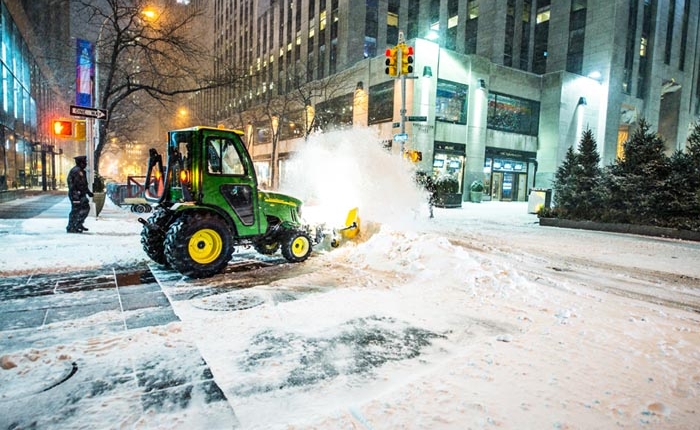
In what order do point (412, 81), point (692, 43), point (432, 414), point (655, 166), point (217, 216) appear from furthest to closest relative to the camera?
point (692, 43) < point (412, 81) < point (655, 166) < point (217, 216) < point (432, 414)

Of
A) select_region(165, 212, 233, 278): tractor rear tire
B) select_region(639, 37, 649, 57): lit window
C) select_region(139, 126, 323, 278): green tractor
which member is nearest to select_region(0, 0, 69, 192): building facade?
select_region(139, 126, 323, 278): green tractor

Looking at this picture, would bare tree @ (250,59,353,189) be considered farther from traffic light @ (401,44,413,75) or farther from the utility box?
the utility box

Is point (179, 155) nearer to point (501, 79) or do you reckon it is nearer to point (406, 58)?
point (406, 58)

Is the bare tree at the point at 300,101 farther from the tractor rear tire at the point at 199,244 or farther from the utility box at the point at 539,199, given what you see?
the tractor rear tire at the point at 199,244

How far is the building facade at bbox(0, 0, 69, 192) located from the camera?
20.9 m

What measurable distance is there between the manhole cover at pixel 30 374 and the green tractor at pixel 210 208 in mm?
2745

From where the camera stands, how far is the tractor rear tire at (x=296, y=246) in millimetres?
7598

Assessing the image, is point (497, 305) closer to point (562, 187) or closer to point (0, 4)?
point (562, 187)

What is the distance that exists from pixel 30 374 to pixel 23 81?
33.8 m

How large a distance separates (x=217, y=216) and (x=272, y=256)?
2.11 m

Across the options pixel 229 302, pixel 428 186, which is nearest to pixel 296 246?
pixel 229 302

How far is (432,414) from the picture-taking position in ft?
9.05

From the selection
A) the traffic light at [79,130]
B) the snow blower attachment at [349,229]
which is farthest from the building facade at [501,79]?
the snow blower attachment at [349,229]

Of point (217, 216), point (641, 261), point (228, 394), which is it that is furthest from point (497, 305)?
point (641, 261)
